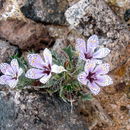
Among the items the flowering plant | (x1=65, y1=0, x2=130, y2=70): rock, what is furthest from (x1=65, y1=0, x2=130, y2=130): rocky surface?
the flowering plant

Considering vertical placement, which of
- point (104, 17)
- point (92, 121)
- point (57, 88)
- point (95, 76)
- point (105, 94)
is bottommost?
point (92, 121)

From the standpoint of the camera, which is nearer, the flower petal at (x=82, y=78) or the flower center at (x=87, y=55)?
the flower petal at (x=82, y=78)

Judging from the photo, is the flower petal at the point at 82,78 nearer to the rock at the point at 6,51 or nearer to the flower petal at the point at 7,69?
the flower petal at the point at 7,69

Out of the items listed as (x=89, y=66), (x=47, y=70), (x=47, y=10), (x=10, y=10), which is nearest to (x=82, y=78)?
(x=89, y=66)

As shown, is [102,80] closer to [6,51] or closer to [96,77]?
[96,77]

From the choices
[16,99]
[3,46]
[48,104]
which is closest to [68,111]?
[48,104]

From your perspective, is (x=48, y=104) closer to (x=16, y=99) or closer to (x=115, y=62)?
(x=16, y=99)

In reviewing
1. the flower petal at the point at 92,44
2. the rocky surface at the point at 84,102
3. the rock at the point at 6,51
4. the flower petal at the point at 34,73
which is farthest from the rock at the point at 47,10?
the flower petal at the point at 34,73
